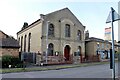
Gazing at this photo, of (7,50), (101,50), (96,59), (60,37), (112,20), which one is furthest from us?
(101,50)

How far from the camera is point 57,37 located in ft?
114

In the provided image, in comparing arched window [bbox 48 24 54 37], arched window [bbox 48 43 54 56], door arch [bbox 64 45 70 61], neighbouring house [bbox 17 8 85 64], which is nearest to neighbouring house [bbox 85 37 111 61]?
neighbouring house [bbox 17 8 85 64]

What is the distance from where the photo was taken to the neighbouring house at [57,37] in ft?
107

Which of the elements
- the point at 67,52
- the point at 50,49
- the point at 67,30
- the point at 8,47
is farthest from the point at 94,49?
the point at 8,47

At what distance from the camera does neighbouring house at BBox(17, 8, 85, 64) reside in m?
32.6

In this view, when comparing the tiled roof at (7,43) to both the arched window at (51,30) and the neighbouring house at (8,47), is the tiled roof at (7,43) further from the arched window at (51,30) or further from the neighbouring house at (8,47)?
the arched window at (51,30)

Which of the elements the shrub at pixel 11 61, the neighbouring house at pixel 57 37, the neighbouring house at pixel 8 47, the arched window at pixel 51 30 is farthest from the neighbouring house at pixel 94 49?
the shrub at pixel 11 61

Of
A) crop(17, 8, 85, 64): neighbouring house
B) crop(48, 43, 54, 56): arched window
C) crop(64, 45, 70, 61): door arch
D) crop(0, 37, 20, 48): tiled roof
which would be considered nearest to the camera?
crop(0, 37, 20, 48): tiled roof

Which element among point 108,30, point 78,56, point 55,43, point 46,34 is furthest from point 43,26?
point 108,30

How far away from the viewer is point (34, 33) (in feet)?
116

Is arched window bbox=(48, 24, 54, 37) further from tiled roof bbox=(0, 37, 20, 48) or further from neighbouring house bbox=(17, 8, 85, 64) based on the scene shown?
tiled roof bbox=(0, 37, 20, 48)

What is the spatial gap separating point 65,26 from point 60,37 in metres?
2.63

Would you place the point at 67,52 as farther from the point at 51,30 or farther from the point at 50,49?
the point at 51,30

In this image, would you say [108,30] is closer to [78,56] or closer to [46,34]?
[46,34]
